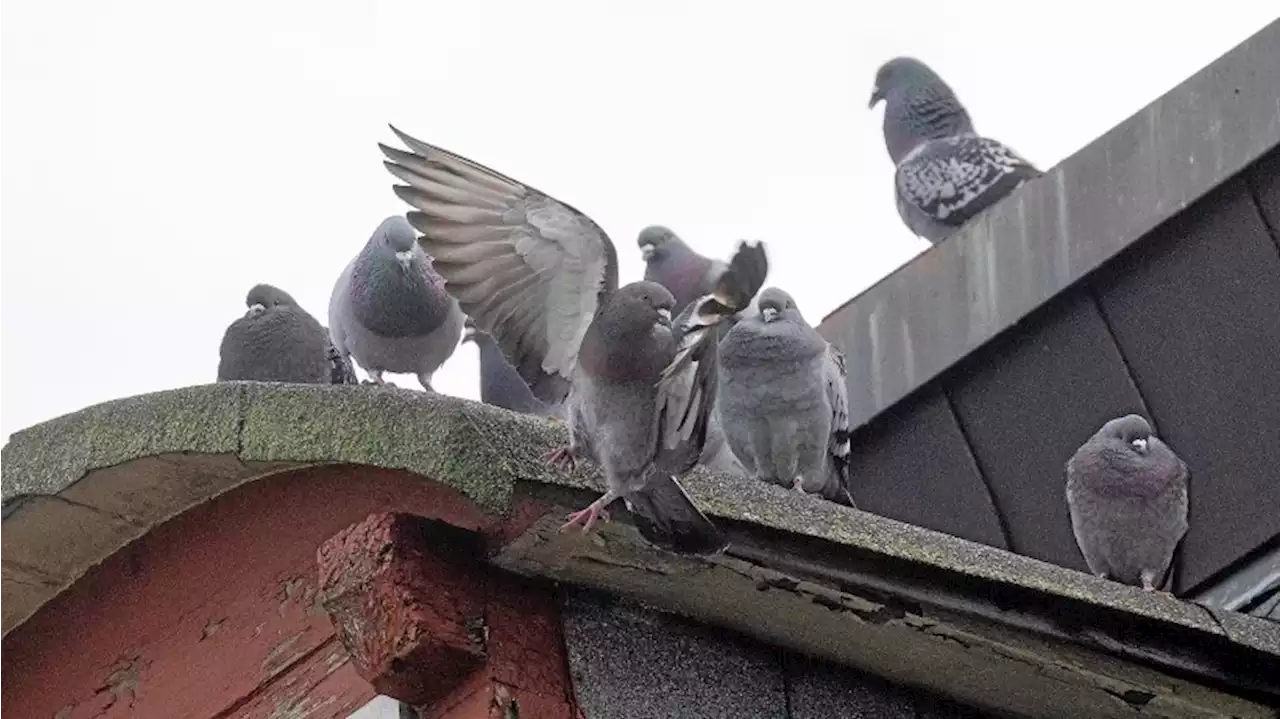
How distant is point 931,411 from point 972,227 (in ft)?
1.99

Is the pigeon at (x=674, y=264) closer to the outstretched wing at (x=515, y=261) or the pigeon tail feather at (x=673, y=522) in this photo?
the outstretched wing at (x=515, y=261)

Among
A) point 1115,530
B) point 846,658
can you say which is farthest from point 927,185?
point 846,658

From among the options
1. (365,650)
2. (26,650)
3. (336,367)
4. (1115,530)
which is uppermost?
(365,650)

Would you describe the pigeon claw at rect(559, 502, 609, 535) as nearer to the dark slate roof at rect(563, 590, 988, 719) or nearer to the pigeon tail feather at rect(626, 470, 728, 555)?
the pigeon tail feather at rect(626, 470, 728, 555)

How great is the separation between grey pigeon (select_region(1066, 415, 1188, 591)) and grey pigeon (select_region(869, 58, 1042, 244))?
2467 mm

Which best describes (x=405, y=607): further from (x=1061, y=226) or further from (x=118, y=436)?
(x=1061, y=226)

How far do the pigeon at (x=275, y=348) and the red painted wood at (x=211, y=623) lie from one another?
255 centimetres

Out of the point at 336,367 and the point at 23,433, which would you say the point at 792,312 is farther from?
the point at 23,433

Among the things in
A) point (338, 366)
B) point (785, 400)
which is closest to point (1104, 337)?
point (785, 400)

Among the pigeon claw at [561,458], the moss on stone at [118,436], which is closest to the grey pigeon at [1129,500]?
the pigeon claw at [561,458]

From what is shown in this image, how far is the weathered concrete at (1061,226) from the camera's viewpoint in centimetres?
570

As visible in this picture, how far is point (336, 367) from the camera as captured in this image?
23.0ft

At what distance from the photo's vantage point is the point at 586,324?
3.99 m

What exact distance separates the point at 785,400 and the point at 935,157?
11.1ft
